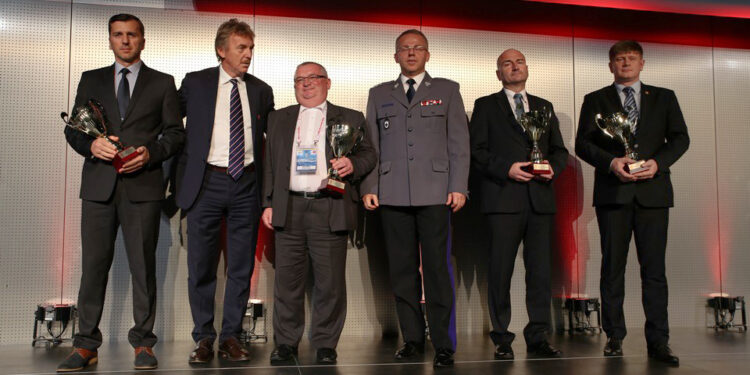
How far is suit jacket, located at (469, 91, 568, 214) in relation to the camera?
12.8 feet

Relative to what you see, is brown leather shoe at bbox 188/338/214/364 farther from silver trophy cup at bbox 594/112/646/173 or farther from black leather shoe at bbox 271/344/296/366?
silver trophy cup at bbox 594/112/646/173

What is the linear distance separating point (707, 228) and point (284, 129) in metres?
4.11

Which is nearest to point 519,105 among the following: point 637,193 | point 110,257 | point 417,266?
point 637,193

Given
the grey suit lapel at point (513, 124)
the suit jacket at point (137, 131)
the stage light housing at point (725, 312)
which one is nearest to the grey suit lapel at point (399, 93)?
the grey suit lapel at point (513, 124)

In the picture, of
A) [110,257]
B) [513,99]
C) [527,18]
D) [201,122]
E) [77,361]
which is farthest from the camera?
[527,18]

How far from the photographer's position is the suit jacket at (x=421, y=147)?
3682mm

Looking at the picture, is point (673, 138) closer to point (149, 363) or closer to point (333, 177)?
point (333, 177)

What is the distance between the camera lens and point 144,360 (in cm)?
346

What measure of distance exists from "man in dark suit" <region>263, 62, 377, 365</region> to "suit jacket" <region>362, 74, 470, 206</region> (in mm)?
138

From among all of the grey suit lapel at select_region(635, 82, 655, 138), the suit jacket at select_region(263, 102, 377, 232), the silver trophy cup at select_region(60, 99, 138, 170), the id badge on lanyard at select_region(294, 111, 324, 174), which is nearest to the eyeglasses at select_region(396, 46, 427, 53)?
the suit jacket at select_region(263, 102, 377, 232)

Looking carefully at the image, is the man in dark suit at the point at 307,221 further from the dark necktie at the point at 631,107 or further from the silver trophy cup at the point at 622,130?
the dark necktie at the point at 631,107

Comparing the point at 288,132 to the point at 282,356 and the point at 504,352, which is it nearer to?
the point at 282,356

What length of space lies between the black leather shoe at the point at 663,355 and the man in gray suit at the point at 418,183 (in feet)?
4.35

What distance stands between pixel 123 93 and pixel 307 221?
53.0 inches
